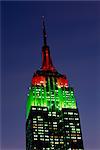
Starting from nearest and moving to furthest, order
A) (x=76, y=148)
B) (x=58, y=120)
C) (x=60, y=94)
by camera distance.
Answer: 1. (x=76, y=148)
2. (x=58, y=120)
3. (x=60, y=94)

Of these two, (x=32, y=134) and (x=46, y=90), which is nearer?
(x=32, y=134)

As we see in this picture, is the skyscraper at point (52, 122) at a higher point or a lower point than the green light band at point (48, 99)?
lower

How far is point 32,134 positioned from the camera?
Answer: 178 metres

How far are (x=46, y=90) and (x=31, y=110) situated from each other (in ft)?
61.1

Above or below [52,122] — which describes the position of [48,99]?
above

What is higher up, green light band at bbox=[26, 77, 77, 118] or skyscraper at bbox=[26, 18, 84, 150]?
green light band at bbox=[26, 77, 77, 118]

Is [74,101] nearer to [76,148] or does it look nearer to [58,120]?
[58,120]

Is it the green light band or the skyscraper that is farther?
the green light band

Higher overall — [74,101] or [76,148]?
[74,101]

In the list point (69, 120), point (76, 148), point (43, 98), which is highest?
point (43, 98)

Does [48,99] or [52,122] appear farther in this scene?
[48,99]

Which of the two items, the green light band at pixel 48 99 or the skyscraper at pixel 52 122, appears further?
the green light band at pixel 48 99

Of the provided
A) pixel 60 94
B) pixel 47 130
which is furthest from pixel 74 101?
pixel 47 130

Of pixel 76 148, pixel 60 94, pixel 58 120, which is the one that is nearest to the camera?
pixel 76 148
